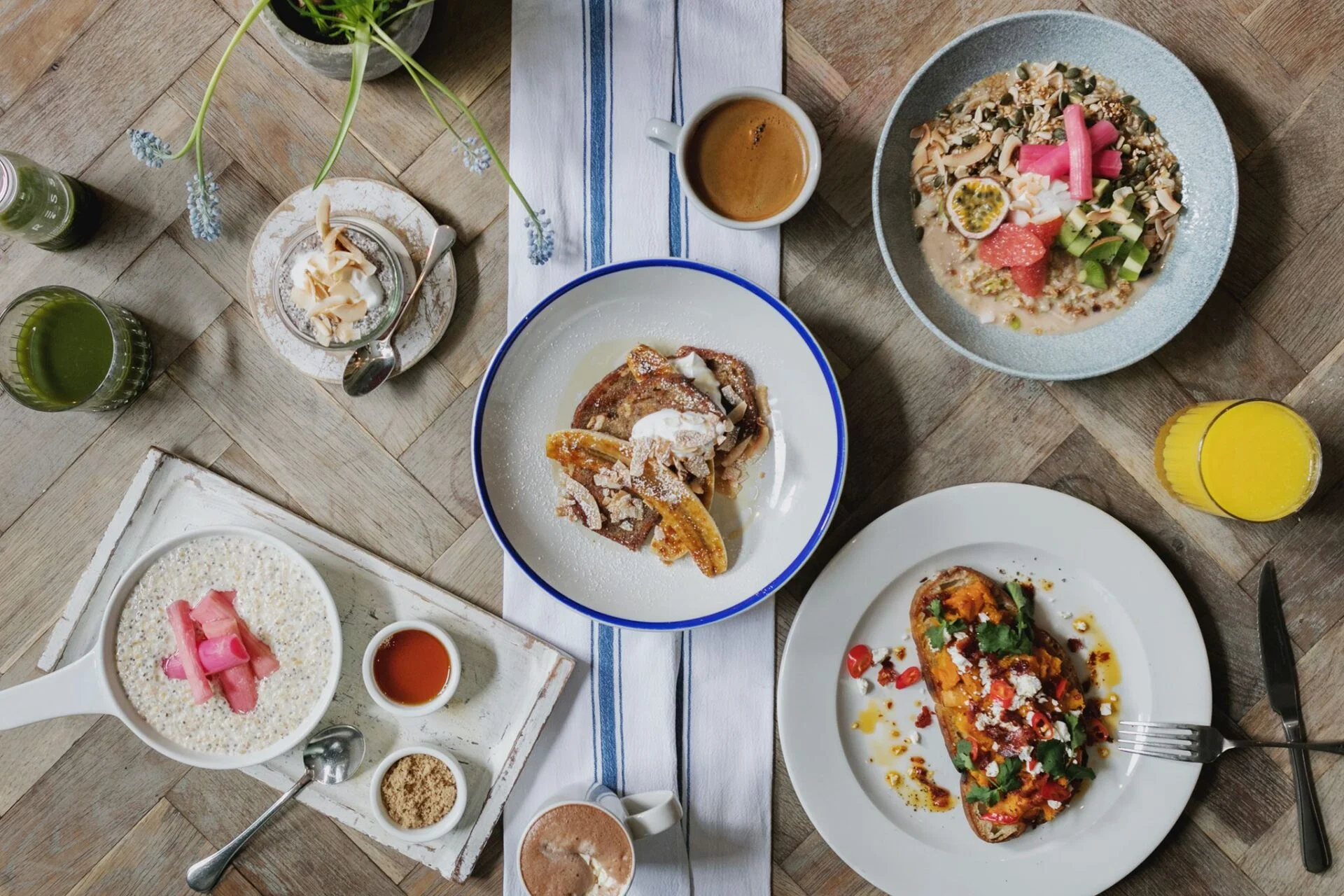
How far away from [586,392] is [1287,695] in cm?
146

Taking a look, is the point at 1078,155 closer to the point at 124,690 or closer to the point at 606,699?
the point at 606,699

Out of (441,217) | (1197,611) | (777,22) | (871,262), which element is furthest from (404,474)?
(1197,611)

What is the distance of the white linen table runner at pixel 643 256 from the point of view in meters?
1.68

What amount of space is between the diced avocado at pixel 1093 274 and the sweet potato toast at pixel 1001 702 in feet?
1.88

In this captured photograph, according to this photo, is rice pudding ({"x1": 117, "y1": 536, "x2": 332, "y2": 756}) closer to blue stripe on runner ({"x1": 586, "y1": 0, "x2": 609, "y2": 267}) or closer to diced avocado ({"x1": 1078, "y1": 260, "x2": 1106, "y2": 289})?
blue stripe on runner ({"x1": 586, "y1": 0, "x2": 609, "y2": 267})

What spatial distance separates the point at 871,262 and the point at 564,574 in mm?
835

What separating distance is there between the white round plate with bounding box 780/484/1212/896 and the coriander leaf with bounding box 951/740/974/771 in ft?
0.23

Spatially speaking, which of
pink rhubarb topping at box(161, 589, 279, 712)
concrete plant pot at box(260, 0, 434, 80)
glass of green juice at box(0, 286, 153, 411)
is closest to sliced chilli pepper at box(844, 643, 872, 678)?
pink rhubarb topping at box(161, 589, 279, 712)

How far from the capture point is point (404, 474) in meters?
1.74

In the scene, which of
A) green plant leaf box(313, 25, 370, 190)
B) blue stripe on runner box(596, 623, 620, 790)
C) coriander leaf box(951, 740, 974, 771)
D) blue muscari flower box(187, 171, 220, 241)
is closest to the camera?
green plant leaf box(313, 25, 370, 190)

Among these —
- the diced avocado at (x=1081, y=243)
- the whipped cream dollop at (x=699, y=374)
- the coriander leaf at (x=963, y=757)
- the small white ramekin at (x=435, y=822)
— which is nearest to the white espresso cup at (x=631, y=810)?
the small white ramekin at (x=435, y=822)

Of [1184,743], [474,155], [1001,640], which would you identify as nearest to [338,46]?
[474,155]

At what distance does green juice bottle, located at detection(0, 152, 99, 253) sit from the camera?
1565 millimetres

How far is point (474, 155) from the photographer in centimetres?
156
